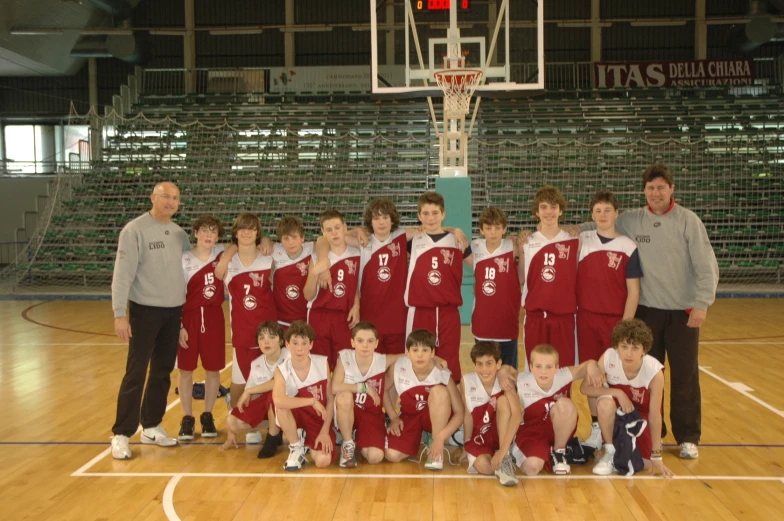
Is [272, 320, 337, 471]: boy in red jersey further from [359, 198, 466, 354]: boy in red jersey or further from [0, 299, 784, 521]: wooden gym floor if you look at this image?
[359, 198, 466, 354]: boy in red jersey

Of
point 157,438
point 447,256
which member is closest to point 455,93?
point 447,256

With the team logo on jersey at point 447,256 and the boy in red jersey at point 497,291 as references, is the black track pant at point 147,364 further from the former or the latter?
the boy in red jersey at point 497,291

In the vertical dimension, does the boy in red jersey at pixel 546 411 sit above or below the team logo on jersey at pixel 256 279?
below

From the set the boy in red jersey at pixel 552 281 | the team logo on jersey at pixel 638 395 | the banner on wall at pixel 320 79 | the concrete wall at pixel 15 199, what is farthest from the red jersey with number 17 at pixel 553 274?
the concrete wall at pixel 15 199

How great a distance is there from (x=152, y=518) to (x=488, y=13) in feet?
26.5

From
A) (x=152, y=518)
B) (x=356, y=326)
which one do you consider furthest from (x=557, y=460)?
(x=152, y=518)

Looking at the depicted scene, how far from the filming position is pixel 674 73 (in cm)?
2114

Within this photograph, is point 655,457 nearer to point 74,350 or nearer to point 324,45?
point 74,350

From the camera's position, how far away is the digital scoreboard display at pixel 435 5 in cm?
978

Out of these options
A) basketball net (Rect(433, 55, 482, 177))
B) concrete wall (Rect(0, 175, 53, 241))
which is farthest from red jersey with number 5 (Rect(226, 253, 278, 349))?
concrete wall (Rect(0, 175, 53, 241))

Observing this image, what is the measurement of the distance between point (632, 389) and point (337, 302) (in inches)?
81.6

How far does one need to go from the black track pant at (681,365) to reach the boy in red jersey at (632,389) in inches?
9.4

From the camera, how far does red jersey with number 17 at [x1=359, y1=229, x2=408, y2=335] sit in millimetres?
5363

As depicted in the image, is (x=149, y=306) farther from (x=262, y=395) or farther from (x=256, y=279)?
(x=262, y=395)
